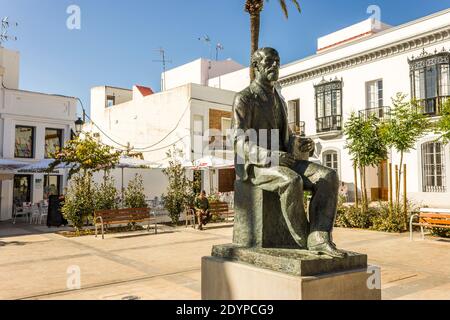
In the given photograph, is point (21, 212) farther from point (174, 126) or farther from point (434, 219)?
point (434, 219)

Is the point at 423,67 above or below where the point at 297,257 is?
above

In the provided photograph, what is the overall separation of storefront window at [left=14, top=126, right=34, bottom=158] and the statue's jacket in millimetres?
18292

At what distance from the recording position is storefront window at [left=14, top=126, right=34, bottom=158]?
1983 centimetres

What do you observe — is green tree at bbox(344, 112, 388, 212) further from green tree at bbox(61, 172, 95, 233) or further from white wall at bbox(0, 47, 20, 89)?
white wall at bbox(0, 47, 20, 89)

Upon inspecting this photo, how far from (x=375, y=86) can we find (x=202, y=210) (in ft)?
45.5

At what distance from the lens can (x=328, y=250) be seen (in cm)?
359

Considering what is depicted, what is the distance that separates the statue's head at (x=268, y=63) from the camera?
166 inches

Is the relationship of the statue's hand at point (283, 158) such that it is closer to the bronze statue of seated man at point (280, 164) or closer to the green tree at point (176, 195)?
the bronze statue of seated man at point (280, 164)

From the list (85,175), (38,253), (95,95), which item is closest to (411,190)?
(85,175)

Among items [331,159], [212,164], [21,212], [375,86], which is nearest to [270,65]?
[212,164]

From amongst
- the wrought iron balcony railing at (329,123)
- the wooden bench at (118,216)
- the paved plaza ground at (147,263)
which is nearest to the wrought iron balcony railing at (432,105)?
the wrought iron balcony railing at (329,123)

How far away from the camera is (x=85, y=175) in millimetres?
14453
